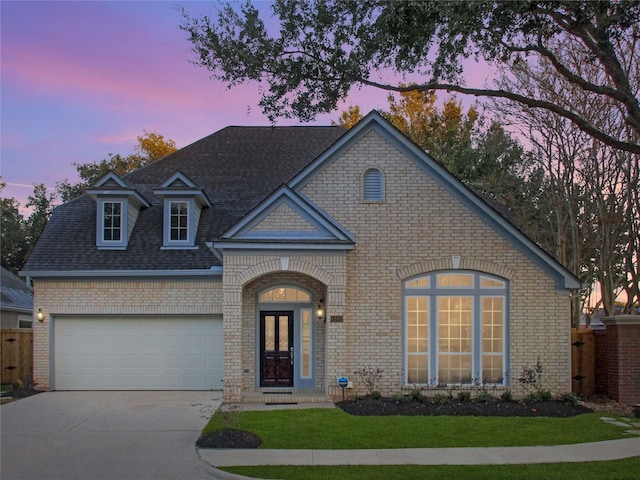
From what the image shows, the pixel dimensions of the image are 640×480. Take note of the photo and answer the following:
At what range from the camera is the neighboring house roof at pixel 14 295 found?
2505cm

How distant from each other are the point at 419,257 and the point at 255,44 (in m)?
6.58

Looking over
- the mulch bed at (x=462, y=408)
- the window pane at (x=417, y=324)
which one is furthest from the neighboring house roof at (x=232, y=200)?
the mulch bed at (x=462, y=408)

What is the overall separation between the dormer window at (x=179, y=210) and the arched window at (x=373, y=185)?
17.4 feet

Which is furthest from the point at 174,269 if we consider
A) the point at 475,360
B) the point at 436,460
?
the point at 436,460

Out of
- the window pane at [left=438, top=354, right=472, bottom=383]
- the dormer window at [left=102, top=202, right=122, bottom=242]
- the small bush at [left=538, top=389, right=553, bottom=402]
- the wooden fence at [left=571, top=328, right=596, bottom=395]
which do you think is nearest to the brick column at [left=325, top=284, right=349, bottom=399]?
the window pane at [left=438, top=354, right=472, bottom=383]

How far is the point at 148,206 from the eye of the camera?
65.4 ft

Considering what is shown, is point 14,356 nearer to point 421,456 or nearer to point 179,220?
point 179,220

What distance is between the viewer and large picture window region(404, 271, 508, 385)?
1587 centimetres

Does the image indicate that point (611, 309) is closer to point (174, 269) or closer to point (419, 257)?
point (419, 257)

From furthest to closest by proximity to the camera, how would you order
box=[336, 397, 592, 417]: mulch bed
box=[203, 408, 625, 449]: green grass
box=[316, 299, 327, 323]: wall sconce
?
1. box=[316, 299, 327, 323]: wall sconce
2. box=[336, 397, 592, 417]: mulch bed
3. box=[203, 408, 625, 449]: green grass

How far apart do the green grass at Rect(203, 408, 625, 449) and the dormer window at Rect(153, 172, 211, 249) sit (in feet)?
21.8

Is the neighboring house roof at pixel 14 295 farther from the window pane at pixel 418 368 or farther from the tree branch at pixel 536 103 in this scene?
the tree branch at pixel 536 103

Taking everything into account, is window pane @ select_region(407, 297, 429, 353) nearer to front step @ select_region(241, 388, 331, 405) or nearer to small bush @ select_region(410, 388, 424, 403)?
small bush @ select_region(410, 388, 424, 403)

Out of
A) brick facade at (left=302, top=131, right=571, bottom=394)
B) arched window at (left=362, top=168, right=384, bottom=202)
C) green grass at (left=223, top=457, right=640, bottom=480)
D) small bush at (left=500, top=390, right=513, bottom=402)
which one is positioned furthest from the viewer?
arched window at (left=362, top=168, right=384, bottom=202)
